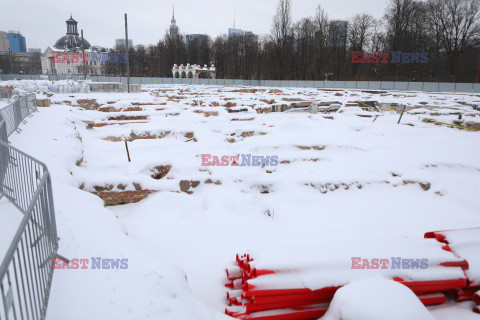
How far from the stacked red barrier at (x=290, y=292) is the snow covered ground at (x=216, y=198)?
0.95ft

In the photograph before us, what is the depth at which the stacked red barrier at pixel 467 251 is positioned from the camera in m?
4.22

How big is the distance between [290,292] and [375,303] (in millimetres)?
964

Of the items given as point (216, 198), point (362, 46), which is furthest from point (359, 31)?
point (216, 198)

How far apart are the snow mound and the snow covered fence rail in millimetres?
2912

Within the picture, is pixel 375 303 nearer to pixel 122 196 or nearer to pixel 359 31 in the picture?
pixel 122 196

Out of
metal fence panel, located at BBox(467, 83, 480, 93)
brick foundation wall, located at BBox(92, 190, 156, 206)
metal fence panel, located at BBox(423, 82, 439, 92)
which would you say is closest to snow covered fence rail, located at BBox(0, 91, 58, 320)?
brick foundation wall, located at BBox(92, 190, 156, 206)

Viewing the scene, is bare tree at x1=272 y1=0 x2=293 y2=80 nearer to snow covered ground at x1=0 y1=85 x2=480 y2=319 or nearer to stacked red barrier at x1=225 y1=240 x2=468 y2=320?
snow covered ground at x1=0 y1=85 x2=480 y2=319

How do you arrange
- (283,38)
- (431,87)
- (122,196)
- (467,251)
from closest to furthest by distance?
(467,251), (122,196), (431,87), (283,38)

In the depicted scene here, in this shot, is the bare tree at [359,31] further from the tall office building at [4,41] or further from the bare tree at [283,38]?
the tall office building at [4,41]

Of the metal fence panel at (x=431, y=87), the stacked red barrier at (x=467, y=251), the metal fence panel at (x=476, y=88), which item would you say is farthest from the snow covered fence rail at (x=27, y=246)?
the metal fence panel at (x=476, y=88)

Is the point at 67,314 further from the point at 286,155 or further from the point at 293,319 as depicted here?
the point at 286,155

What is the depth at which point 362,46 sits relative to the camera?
61344 millimetres

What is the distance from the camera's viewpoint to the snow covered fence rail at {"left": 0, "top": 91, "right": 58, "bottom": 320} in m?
2.18

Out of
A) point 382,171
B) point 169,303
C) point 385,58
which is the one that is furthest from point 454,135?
point 385,58
